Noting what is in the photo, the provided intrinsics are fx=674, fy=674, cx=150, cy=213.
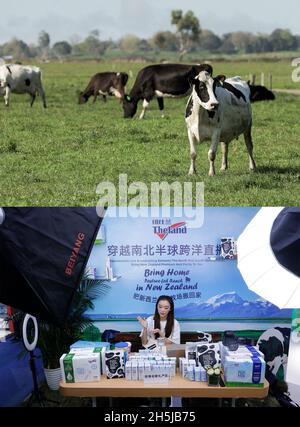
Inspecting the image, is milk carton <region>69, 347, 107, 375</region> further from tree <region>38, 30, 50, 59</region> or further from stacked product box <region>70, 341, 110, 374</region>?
tree <region>38, 30, 50, 59</region>

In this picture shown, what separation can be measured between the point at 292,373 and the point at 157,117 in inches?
501

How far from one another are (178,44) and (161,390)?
122935 millimetres

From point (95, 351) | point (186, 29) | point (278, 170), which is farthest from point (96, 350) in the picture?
point (186, 29)

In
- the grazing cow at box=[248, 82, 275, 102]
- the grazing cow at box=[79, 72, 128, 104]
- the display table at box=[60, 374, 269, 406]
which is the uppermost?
the grazing cow at box=[248, 82, 275, 102]

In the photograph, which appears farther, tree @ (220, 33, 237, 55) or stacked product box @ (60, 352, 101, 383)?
tree @ (220, 33, 237, 55)

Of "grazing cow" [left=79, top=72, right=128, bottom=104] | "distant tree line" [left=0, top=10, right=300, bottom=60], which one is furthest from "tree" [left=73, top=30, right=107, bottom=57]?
"grazing cow" [left=79, top=72, right=128, bottom=104]

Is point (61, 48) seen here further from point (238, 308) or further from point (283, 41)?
point (238, 308)

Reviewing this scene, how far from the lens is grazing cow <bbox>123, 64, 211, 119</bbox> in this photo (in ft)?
61.9

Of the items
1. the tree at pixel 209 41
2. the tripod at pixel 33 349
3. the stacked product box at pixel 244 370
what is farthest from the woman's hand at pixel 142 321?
the tree at pixel 209 41

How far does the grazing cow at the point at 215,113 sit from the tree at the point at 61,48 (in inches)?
5607

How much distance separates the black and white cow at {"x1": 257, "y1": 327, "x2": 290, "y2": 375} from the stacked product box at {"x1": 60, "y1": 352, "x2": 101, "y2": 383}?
1.46 metres

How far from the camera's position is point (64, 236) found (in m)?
5.95

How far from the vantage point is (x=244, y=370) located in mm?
5602

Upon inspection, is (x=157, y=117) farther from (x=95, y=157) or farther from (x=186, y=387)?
(x=186, y=387)
